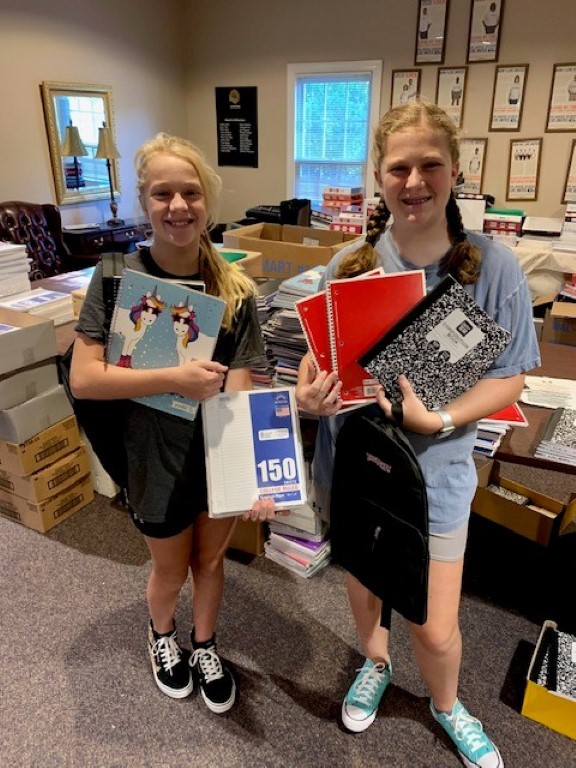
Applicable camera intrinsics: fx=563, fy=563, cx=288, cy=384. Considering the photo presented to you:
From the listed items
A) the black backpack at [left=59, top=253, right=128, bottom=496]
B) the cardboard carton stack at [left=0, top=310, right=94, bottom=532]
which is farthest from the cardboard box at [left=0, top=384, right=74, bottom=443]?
the black backpack at [left=59, top=253, right=128, bottom=496]

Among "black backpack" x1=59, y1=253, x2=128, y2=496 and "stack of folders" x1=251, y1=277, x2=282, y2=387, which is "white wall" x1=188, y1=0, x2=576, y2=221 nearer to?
"stack of folders" x1=251, y1=277, x2=282, y2=387

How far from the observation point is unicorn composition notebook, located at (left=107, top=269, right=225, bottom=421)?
1164mm

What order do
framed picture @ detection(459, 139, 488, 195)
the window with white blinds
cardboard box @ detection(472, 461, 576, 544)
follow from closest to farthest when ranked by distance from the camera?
cardboard box @ detection(472, 461, 576, 544) < framed picture @ detection(459, 139, 488, 195) < the window with white blinds

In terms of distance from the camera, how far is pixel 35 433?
2232mm

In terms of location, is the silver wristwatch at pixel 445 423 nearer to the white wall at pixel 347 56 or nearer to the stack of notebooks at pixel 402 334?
the stack of notebooks at pixel 402 334

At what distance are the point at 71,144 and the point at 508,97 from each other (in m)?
3.68

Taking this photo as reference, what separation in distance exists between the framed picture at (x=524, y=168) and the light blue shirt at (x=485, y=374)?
4.19 metres

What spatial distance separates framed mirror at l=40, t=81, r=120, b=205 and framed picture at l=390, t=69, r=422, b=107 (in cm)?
262

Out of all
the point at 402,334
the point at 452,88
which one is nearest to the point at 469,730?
the point at 402,334

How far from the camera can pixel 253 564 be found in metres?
2.14

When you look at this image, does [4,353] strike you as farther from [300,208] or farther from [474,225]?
[474,225]

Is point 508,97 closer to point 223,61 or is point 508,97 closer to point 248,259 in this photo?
point 223,61

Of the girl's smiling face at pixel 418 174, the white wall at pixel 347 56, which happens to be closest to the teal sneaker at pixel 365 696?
the girl's smiling face at pixel 418 174

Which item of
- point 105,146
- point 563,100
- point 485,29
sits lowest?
point 105,146
